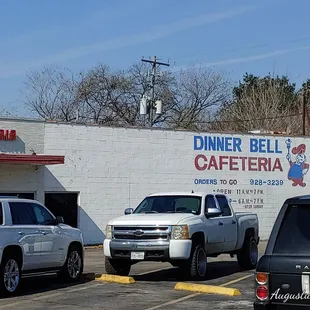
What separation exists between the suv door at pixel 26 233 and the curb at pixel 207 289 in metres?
2.79

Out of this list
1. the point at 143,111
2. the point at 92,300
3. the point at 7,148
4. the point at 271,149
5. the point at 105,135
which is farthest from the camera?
the point at 143,111

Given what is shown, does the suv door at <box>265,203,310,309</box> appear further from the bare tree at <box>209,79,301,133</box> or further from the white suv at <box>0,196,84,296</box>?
the bare tree at <box>209,79,301,133</box>

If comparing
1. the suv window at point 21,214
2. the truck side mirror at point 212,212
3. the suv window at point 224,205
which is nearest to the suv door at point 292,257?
the suv window at point 21,214

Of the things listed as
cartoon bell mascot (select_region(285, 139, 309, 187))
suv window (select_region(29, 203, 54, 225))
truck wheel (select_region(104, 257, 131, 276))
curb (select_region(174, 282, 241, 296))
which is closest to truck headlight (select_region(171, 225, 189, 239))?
curb (select_region(174, 282, 241, 296))

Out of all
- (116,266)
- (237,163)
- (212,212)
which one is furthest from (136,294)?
(237,163)

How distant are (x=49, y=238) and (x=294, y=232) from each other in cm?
838

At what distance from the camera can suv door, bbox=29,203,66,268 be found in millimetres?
14789

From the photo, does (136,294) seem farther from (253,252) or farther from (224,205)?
(253,252)

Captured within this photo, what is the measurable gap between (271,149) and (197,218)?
15.8 metres

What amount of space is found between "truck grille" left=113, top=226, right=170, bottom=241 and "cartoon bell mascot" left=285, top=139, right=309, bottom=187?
17.2 m

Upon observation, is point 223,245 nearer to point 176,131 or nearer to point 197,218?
point 197,218

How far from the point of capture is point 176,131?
29.0 meters

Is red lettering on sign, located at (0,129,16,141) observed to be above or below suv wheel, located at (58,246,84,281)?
above

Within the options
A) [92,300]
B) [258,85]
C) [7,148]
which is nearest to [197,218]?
[92,300]
